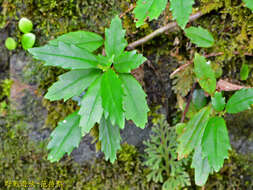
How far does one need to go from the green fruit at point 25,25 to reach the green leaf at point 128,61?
88 centimetres

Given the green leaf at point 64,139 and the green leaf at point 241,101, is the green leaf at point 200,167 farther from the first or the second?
the green leaf at point 64,139

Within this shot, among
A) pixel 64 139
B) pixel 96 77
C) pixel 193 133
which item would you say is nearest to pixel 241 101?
pixel 193 133

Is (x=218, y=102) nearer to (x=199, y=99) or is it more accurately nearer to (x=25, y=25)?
(x=199, y=99)

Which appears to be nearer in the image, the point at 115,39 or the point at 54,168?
the point at 115,39

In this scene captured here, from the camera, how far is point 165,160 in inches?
78.0

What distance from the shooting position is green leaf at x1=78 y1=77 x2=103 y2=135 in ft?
4.60

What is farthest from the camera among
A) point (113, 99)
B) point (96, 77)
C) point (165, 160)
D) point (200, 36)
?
point (165, 160)

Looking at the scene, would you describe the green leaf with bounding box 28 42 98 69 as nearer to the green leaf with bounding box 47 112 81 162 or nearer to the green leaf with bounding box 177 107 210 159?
the green leaf with bounding box 47 112 81 162

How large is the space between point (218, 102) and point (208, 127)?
0.19 meters

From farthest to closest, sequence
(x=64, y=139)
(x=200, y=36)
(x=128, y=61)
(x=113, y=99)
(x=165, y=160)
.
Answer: (x=165, y=160)
(x=200, y=36)
(x=64, y=139)
(x=128, y=61)
(x=113, y=99)

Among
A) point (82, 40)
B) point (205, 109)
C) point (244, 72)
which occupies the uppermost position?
point (82, 40)

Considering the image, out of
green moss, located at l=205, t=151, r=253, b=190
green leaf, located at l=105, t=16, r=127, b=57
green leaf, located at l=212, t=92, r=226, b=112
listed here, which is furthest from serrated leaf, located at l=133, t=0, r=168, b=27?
green moss, located at l=205, t=151, r=253, b=190

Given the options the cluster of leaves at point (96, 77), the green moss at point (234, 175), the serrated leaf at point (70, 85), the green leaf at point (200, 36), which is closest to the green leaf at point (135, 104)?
the cluster of leaves at point (96, 77)

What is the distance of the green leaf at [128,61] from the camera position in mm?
1351
